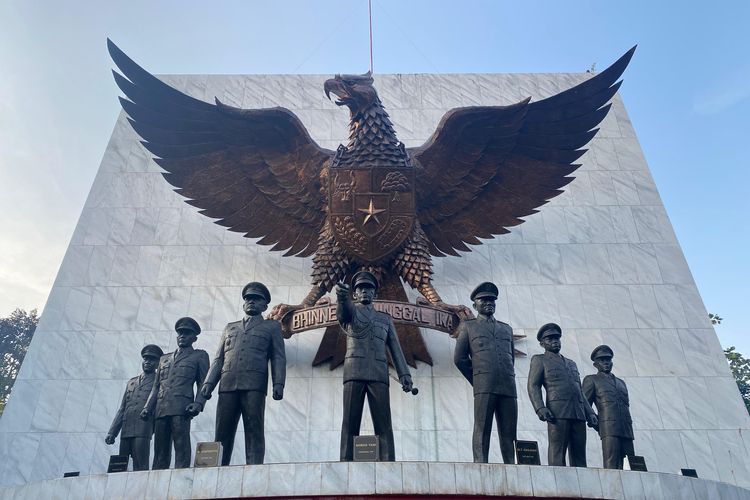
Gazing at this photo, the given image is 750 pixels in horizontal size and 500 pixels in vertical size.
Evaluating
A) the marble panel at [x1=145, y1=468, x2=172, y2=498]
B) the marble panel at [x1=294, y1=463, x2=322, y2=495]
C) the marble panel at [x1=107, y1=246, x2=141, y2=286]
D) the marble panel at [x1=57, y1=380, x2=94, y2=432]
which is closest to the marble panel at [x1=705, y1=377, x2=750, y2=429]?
the marble panel at [x1=294, y1=463, x2=322, y2=495]

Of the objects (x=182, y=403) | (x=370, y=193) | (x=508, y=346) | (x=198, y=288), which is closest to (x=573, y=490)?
(x=508, y=346)

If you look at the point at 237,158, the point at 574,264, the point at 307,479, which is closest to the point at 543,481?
A: the point at 307,479

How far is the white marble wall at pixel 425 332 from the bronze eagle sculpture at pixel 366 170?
4.89 ft

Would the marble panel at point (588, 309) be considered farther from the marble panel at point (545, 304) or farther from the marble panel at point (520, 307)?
the marble panel at point (520, 307)

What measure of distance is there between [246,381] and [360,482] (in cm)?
144

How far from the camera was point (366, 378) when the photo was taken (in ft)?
18.2

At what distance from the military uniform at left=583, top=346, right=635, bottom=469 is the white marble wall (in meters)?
1.87

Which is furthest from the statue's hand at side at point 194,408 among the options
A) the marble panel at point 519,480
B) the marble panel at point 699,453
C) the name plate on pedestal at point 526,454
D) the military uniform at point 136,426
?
the marble panel at point 699,453

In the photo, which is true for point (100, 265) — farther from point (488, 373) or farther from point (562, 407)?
point (562, 407)

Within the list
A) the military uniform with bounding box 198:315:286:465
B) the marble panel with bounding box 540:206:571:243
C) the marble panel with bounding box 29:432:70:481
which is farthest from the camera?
the marble panel with bounding box 540:206:571:243

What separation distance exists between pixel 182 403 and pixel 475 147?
5006 millimetres

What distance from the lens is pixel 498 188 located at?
857 cm

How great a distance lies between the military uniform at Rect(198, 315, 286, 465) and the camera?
5539mm

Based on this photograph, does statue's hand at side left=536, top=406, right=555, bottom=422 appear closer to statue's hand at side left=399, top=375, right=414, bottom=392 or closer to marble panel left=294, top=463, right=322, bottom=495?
statue's hand at side left=399, top=375, right=414, bottom=392
